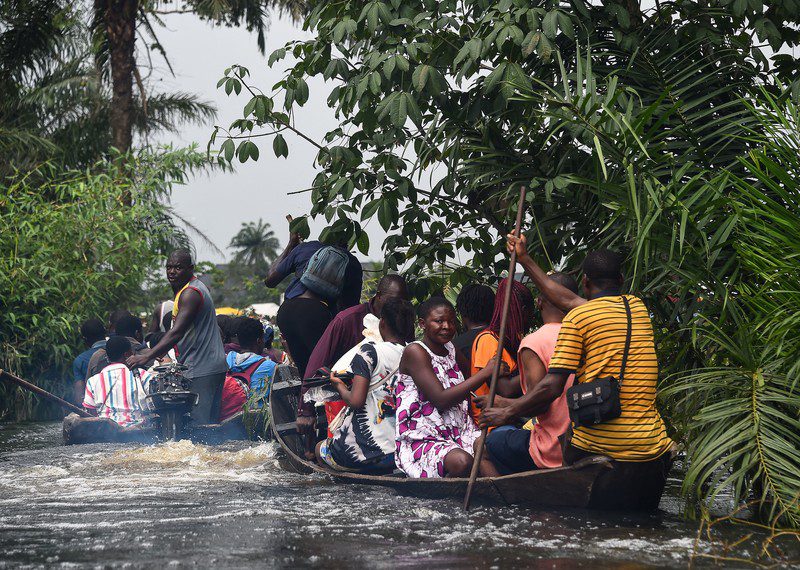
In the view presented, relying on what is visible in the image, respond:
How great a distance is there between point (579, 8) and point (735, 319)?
8.51ft

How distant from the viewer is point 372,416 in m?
7.90

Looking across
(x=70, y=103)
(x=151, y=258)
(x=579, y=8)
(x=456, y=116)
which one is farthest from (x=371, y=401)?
(x=70, y=103)

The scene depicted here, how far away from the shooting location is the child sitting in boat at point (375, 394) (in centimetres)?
778

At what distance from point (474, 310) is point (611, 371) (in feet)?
5.24

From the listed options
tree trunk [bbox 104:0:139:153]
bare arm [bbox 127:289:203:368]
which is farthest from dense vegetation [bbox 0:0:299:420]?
bare arm [bbox 127:289:203:368]

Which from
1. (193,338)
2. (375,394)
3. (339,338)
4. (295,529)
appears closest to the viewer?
(295,529)

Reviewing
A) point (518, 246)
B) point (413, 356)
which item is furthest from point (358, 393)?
point (518, 246)

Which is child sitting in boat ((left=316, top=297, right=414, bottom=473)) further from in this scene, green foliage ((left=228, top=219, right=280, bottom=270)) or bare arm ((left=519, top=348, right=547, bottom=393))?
green foliage ((left=228, top=219, right=280, bottom=270))

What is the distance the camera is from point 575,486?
6.52 m

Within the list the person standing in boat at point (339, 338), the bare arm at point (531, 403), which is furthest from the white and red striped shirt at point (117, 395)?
the bare arm at point (531, 403)

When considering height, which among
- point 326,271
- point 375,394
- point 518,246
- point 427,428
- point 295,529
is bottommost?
point 295,529

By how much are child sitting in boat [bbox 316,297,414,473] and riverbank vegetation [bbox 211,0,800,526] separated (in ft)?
3.12

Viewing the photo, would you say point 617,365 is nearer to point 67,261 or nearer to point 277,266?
point 277,266

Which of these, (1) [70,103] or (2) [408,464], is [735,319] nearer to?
(2) [408,464]
